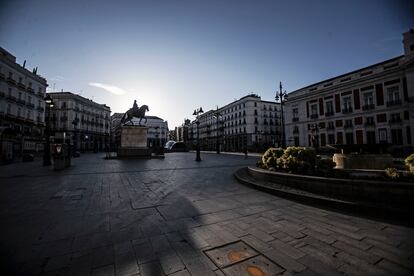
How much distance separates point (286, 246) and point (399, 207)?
106 inches

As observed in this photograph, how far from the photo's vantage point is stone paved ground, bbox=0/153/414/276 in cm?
210

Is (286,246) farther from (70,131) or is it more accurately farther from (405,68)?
(70,131)

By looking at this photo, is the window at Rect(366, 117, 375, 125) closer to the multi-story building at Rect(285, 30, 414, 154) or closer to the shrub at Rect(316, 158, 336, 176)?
the multi-story building at Rect(285, 30, 414, 154)

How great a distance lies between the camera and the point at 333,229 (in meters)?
3.04

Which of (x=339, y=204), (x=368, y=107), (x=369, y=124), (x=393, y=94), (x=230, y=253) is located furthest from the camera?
(x=368, y=107)

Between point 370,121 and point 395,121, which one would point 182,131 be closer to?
point 370,121

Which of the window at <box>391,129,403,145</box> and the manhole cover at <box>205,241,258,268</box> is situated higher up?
the window at <box>391,129,403,145</box>

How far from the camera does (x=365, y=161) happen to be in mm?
7820

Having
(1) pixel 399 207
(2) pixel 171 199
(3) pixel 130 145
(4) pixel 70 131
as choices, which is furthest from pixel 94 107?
(1) pixel 399 207

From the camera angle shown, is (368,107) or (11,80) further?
(11,80)

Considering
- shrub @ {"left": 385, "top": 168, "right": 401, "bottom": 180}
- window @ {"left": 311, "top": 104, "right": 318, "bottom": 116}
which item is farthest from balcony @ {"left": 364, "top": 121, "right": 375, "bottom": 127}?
shrub @ {"left": 385, "top": 168, "right": 401, "bottom": 180}

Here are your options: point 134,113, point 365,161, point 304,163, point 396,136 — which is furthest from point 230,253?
point 396,136

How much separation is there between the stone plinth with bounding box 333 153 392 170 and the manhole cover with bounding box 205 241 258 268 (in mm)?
8231

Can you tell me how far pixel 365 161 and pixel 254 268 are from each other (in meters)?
8.65
